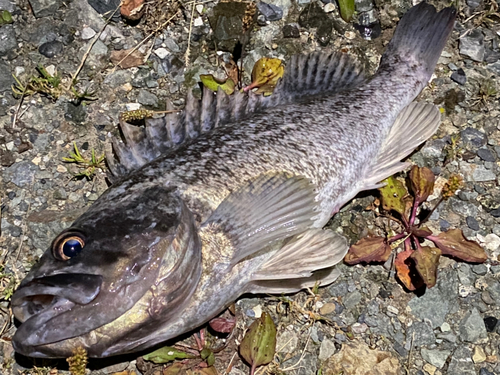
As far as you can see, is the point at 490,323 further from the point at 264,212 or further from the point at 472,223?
the point at 264,212

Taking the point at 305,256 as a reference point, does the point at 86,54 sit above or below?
above

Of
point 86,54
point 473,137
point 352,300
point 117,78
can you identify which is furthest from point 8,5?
point 473,137

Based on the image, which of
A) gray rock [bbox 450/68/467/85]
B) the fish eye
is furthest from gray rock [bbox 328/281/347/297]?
gray rock [bbox 450/68/467/85]

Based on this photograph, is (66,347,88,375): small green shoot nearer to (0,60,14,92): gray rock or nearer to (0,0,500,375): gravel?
(0,0,500,375): gravel

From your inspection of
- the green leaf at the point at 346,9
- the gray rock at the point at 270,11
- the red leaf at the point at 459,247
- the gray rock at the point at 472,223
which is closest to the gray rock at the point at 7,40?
the gray rock at the point at 270,11

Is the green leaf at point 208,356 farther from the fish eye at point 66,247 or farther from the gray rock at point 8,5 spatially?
the gray rock at point 8,5
